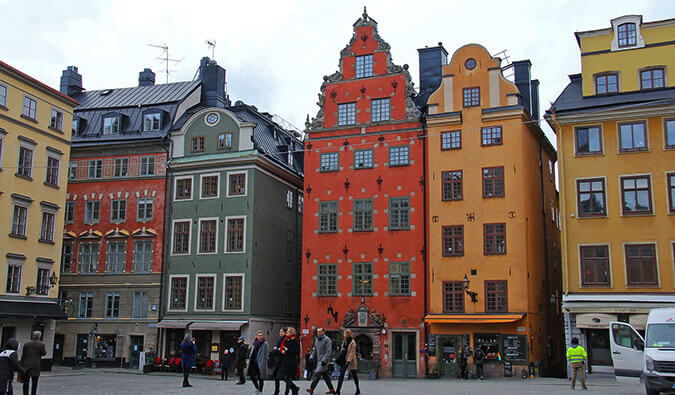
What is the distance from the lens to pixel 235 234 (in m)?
42.6

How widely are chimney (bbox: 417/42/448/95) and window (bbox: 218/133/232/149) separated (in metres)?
12.1

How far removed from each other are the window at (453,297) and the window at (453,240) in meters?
1.59

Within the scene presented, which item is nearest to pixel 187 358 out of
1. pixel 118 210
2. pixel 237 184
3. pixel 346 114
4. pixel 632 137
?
pixel 237 184

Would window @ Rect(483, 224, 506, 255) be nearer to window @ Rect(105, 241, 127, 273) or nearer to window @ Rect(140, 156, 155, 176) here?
window @ Rect(140, 156, 155, 176)

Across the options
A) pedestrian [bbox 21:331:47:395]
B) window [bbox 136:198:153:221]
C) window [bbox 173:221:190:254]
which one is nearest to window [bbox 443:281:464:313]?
window [bbox 173:221:190:254]

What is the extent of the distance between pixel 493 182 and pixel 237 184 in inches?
610

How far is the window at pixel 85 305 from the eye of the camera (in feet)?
148

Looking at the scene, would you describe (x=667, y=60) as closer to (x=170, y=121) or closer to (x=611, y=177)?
(x=611, y=177)

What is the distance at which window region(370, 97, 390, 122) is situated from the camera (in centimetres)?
4038

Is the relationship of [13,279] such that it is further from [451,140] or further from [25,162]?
[451,140]

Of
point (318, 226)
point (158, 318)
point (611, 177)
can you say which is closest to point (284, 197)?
point (318, 226)

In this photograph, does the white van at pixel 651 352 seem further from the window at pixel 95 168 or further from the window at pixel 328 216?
the window at pixel 95 168

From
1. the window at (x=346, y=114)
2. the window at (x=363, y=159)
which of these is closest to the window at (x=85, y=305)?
the window at (x=363, y=159)

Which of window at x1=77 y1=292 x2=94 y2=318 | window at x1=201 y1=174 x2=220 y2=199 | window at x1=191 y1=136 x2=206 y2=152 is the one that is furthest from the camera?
window at x1=77 y1=292 x2=94 y2=318
